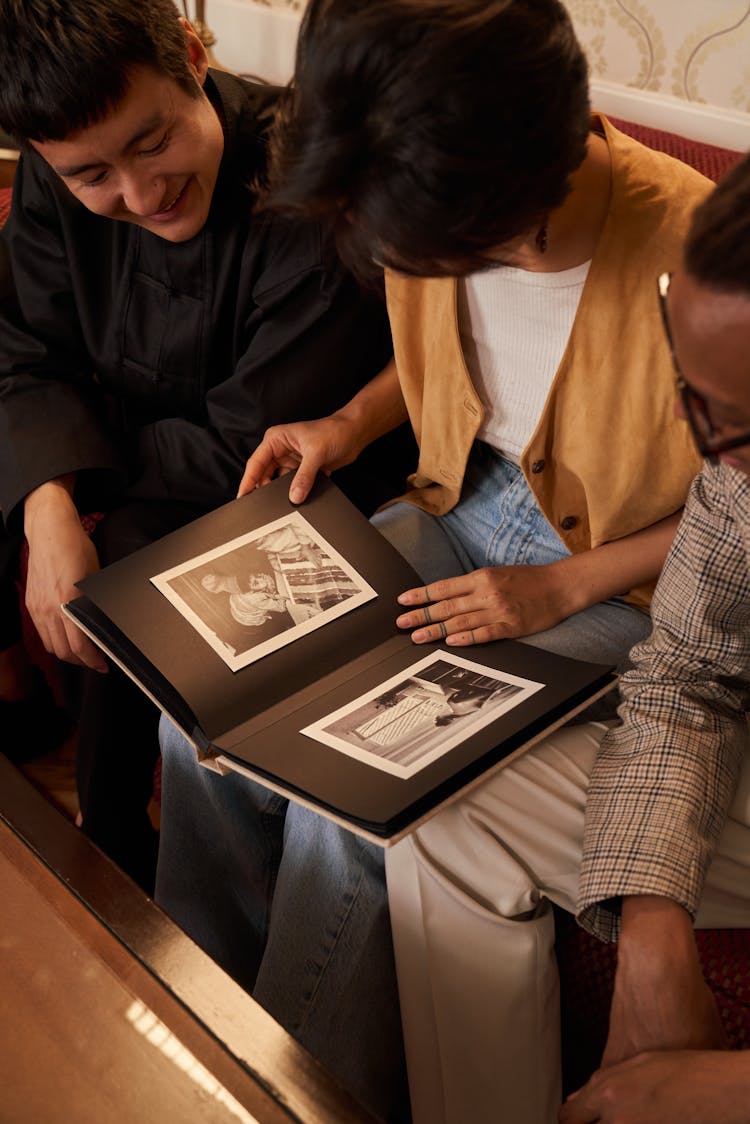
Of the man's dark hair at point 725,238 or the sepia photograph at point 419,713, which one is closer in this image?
the man's dark hair at point 725,238

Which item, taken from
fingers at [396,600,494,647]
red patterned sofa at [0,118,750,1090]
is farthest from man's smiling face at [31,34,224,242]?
red patterned sofa at [0,118,750,1090]

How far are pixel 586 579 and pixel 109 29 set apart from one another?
831 millimetres

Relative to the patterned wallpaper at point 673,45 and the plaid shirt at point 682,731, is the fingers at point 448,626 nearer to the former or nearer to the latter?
the plaid shirt at point 682,731

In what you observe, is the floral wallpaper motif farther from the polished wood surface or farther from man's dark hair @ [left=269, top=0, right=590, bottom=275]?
the polished wood surface

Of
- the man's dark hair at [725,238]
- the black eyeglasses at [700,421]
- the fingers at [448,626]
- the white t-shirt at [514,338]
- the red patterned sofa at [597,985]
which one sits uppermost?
the man's dark hair at [725,238]

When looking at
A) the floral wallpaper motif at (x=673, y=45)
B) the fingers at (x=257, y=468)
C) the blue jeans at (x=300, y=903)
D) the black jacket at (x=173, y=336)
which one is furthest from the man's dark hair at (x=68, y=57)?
the floral wallpaper motif at (x=673, y=45)

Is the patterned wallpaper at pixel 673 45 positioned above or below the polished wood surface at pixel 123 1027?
above

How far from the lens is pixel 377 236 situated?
98cm

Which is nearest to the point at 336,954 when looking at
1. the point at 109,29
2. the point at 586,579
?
the point at 586,579

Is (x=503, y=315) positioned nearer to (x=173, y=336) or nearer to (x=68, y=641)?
(x=173, y=336)

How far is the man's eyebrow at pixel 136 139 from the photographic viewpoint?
1275 mm

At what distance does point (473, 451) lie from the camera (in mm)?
1460

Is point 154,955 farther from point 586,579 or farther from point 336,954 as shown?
point 586,579

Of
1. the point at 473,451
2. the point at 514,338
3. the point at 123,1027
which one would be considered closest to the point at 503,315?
the point at 514,338
